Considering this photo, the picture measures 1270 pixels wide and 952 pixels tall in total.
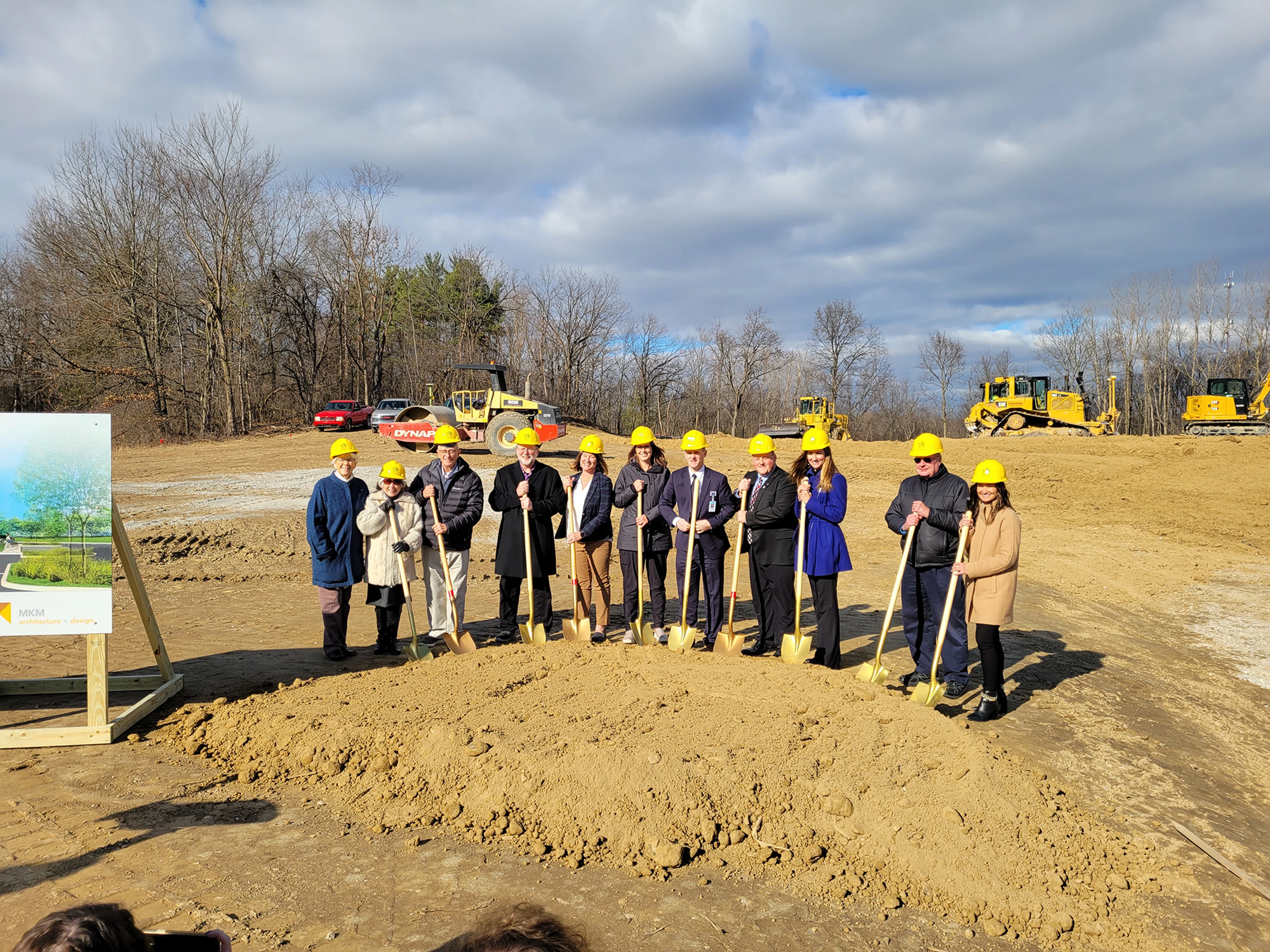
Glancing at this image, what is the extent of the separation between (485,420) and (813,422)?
43.8 ft

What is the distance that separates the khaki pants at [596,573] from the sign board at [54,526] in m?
3.64

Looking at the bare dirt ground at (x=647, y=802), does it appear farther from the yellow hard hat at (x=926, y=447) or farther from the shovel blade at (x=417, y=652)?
the yellow hard hat at (x=926, y=447)

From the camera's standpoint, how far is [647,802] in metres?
3.87

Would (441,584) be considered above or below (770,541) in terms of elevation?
below

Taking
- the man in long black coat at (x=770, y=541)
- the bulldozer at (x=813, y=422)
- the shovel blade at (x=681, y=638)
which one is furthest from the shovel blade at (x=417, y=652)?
the bulldozer at (x=813, y=422)

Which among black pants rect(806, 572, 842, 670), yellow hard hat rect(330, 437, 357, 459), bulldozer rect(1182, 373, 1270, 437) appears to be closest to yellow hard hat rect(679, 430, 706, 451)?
black pants rect(806, 572, 842, 670)

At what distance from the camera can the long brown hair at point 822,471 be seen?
6359mm

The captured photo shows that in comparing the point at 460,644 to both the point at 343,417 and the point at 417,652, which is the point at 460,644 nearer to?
the point at 417,652

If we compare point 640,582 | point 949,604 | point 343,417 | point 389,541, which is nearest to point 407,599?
point 389,541

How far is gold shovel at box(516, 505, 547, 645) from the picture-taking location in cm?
662

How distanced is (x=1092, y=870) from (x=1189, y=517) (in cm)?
1509

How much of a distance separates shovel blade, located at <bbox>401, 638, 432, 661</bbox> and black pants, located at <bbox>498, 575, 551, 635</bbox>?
0.82 m

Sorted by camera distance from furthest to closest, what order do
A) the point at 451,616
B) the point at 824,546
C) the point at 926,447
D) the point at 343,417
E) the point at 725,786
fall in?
the point at 343,417
the point at 451,616
the point at 824,546
the point at 926,447
the point at 725,786

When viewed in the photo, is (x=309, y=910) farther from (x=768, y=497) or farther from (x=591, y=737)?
(x=768, y=497)
